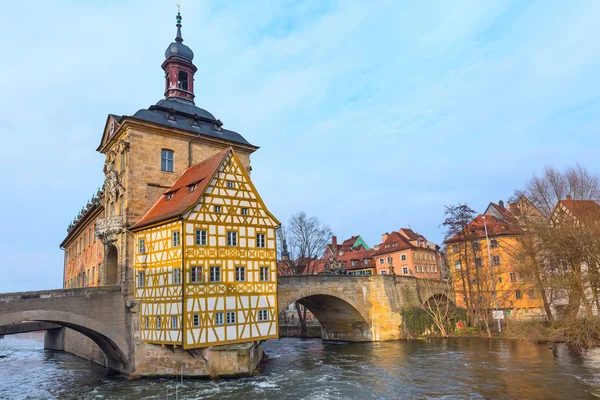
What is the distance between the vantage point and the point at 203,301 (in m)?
20.1

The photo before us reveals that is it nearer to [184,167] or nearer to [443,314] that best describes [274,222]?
[184,167]

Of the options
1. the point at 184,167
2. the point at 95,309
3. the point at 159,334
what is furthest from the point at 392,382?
the point at 184,167

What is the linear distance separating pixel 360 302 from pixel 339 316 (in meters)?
2.71

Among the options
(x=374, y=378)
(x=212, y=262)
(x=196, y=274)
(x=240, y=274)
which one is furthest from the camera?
(x=240, y=274)

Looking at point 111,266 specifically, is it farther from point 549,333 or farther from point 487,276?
point 487,276

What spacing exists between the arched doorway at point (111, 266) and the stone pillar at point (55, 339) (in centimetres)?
1477

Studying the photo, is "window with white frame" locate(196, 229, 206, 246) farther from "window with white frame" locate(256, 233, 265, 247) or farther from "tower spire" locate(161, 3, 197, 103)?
"tower spire" locate(161, 3, 197, 103)

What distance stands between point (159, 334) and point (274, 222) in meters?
7.71

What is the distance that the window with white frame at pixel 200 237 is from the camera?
67.0 feet

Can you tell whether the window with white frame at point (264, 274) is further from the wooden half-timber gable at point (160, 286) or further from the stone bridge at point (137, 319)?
the wooden half-timber gable at point (160, 286)

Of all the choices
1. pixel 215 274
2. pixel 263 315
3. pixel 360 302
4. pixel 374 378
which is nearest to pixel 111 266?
pixel 215 274

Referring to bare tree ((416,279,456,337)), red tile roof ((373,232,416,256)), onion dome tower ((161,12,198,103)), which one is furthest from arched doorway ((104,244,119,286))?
red tile roof ((373,232,416,256))

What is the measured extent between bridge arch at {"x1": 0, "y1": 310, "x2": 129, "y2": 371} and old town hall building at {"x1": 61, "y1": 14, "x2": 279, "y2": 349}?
3.91ft

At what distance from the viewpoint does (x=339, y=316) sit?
35.0 meters
